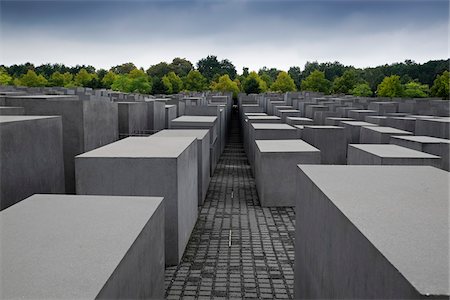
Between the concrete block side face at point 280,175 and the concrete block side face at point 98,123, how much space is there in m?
4.15

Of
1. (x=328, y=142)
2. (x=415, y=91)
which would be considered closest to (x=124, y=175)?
(x=328, y=142)

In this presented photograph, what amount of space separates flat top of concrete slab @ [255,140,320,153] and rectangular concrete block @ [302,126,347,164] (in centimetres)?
199

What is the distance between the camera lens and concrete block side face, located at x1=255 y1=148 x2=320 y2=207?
10898 millimetres

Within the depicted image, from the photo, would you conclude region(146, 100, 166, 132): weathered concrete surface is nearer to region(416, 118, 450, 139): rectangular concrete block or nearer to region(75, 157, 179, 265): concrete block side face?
region(75, 157, 179, 265): concrete block side face

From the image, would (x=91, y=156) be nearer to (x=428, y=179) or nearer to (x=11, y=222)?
(x=11, y=222)

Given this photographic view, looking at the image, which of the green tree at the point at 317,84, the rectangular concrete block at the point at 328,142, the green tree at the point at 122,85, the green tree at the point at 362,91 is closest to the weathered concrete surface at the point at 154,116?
the rectangular concrete block at the point at 328,142

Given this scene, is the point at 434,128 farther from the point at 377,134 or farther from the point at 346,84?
the point at 346,84

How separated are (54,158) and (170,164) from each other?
265 cm

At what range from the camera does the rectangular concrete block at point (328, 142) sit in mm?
14492

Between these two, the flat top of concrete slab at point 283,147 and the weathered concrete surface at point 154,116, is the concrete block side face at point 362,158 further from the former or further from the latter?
the weathered concrete surface at point 154,116

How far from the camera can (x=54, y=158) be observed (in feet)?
26.7

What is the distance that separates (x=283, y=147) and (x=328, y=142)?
134 inches

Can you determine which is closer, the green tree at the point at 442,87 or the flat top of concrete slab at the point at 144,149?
the flat top of concrete slab at the point at 144,149

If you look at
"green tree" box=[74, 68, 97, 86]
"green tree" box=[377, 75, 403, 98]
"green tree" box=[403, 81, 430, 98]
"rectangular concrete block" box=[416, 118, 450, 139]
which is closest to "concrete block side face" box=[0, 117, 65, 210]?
"rectangular concrete block" box=[416, 118, 450, 139]
